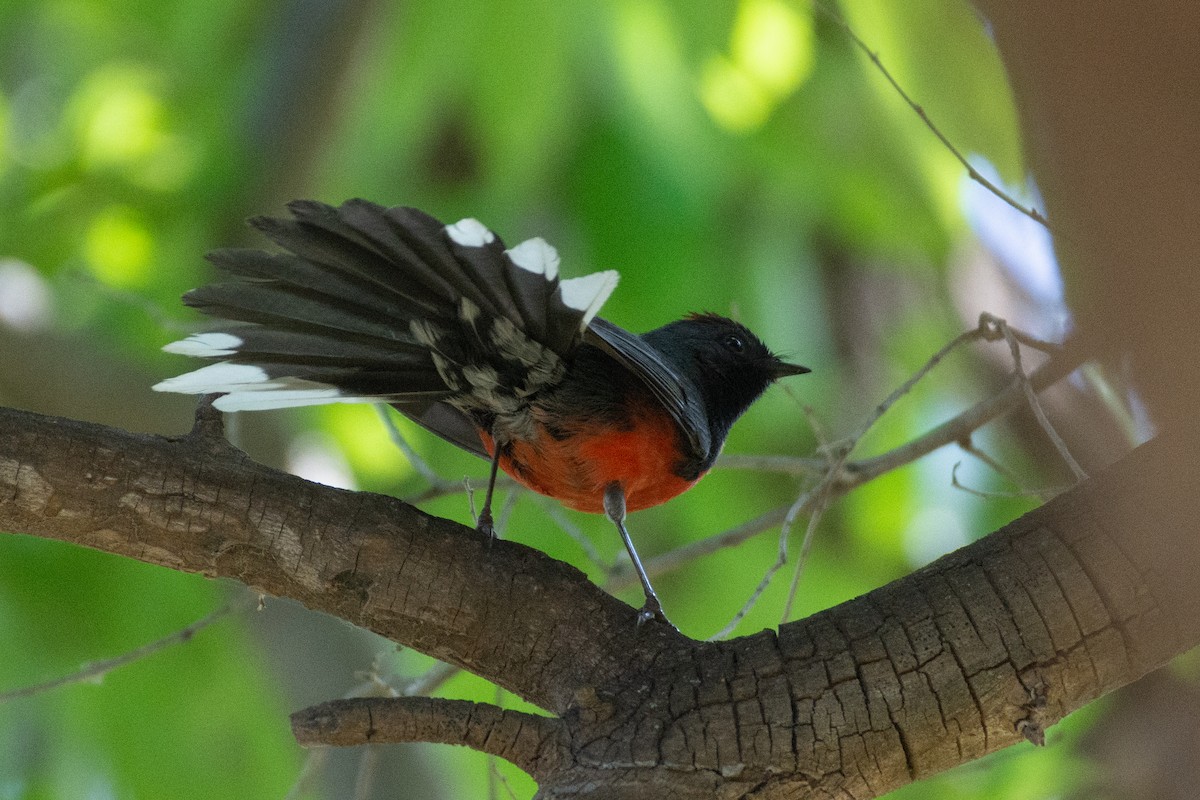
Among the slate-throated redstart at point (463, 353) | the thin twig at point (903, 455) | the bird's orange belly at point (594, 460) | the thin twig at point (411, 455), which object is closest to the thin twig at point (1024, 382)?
the thin twig at point (903, 455)

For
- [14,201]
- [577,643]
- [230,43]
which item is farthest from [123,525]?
[230,43]

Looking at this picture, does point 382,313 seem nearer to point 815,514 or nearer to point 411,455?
point 411,455

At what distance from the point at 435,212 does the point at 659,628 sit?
453cm

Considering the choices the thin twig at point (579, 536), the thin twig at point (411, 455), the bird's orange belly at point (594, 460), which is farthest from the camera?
the thin twig at point (579, 536)

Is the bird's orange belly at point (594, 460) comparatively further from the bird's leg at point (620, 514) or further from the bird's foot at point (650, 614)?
the bird's foot at point (650, 614)

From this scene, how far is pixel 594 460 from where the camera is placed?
3730 mm

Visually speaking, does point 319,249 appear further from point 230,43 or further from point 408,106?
point 230,43

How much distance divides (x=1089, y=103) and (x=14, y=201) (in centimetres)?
620

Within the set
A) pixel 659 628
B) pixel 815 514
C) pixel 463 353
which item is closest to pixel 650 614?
pixel 659 628

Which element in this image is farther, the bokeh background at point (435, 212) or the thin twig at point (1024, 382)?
the bokeh background at point (435, 212)

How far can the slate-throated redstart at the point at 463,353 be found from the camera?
2943 millimetres

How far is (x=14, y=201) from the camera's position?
5.97m

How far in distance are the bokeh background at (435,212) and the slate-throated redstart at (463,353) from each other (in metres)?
1.40

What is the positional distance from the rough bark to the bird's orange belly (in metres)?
0.90
